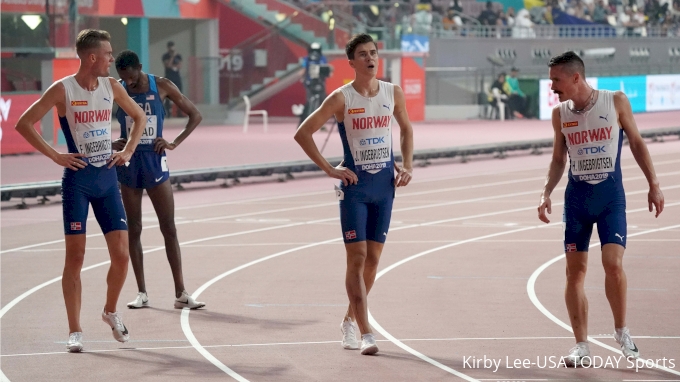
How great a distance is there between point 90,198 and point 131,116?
29.3 inches

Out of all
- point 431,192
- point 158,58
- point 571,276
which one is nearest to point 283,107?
point 158,58

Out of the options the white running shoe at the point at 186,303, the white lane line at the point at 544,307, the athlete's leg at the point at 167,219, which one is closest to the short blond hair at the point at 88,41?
the athlete's leg at the point at 167,219

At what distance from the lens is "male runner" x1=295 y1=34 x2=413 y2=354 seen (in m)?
7.50

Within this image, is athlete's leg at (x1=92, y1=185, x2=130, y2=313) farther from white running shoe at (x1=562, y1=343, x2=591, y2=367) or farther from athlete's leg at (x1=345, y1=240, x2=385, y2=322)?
white running shoe at (x1=562, y1=343, x2=591, y2=367)

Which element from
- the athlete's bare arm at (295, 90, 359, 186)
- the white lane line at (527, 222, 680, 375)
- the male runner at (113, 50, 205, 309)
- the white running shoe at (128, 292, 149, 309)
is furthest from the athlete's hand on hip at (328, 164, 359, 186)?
the white running shoe at (128, 292, 149, 309)

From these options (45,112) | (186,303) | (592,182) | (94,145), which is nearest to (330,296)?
(186,303)

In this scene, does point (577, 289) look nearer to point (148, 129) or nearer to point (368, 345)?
point (368, 345)

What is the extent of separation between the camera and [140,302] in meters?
9.33

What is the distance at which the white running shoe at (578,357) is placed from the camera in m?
6.82

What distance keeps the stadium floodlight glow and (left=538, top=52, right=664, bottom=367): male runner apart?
21.6m

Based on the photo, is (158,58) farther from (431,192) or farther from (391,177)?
(391,177)

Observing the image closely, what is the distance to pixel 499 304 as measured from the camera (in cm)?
919

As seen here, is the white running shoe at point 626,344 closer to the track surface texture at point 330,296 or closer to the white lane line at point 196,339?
the track surface texture at point 330,296

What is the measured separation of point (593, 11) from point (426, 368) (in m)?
43.8
